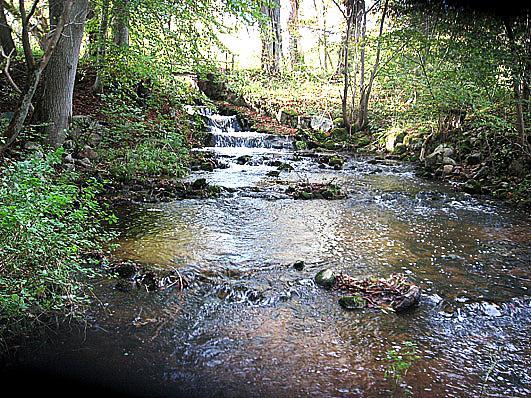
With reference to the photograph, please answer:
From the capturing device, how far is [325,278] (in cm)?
434

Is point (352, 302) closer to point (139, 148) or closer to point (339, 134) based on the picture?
point (139, 148)

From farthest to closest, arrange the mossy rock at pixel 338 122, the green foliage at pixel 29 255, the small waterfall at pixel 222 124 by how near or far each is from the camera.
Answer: the mossy rock at pixel 338 122
the small waterfall at pixel 222 124
the green foliage at pixel 29 255

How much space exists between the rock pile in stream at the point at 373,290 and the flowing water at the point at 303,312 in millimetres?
98

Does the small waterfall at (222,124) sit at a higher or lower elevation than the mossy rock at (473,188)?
higher

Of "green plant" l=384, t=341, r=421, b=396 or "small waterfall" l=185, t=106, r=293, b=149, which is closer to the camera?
"green plant" l=384, t=341, r=421, b=396

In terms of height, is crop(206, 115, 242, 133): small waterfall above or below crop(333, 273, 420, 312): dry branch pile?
above

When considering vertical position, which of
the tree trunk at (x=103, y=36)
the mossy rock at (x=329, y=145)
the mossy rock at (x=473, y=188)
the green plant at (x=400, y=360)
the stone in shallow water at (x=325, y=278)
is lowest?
the green plant at (x=400, y=360)

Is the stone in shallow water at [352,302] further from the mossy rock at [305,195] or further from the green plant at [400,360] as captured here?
the mossy rock at [305,195]

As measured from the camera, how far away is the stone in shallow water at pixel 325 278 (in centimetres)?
429

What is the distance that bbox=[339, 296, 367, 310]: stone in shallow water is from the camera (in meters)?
3.84

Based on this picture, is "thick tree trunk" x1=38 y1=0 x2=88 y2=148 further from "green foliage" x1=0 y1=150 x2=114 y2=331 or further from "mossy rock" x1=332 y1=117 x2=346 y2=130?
"mossy rock" x1=332 y1=117 x2=346 y2=130

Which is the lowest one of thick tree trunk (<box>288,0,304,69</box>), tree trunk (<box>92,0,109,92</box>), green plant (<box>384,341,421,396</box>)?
green plant (<box>384,341,421,396</box>)

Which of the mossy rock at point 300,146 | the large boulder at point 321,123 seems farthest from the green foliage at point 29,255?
the large boulder at point 321,123

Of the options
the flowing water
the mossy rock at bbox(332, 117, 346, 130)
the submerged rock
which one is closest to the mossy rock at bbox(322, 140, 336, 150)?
the mossy rock at bbox(332, 117, 346, 130)
